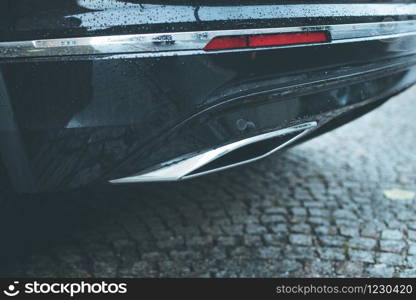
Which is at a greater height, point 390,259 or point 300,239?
point 300,239

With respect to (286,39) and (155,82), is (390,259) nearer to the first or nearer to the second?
(286,39)

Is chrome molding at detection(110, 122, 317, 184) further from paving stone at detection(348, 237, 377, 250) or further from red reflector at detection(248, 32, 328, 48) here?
paving stone at detection(348, 237, 377, 250)

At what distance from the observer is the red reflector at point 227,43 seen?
5.34ft

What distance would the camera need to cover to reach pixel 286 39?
1734 millimetres

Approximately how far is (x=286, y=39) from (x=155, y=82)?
0.48 meters

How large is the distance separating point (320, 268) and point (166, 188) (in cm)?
109

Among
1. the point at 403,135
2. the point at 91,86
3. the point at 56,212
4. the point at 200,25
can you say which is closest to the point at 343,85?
the point at 200,25

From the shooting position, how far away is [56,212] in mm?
2588

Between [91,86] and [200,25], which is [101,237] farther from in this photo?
[200,25]

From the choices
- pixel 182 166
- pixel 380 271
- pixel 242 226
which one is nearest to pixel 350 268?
pixel 380 271

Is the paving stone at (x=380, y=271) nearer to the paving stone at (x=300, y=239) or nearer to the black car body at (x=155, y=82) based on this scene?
the paving stone at (x=300, y=239)
